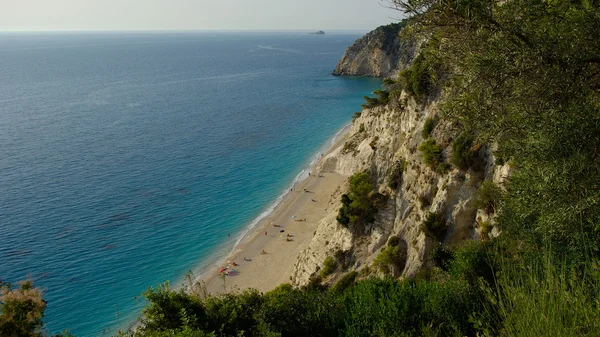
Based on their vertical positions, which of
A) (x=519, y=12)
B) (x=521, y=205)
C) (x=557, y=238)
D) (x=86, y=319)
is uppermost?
(x=519, y=12)

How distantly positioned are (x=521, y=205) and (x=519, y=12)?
508 cm

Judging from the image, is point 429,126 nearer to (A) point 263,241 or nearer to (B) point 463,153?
(B) point 463,153

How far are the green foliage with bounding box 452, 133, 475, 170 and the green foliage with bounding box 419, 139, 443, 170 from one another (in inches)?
61.0

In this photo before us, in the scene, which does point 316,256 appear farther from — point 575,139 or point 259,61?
point 259,61

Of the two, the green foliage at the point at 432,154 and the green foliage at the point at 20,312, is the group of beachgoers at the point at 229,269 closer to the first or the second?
the green foliage at the point at 432,154

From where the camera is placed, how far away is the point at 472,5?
10672 millimetres

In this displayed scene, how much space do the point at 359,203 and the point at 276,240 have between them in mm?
15533

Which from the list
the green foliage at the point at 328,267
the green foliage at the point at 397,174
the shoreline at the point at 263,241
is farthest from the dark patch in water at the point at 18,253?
the green foliage at the point at 397,174

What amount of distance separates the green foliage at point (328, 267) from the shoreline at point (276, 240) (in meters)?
5.95

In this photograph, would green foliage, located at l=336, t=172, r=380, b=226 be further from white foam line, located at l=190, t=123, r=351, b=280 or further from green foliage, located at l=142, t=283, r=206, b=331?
green foliage, located at l=142, t=283, r=206, b=331

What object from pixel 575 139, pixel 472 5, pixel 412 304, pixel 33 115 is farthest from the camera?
pixel 33 115

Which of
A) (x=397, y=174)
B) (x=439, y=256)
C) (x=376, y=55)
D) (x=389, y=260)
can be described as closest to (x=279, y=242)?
(x=397, y=174)

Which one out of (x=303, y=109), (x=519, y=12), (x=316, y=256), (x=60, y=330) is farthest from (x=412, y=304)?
(x=303, y=109)

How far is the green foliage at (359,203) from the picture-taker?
102 feet
